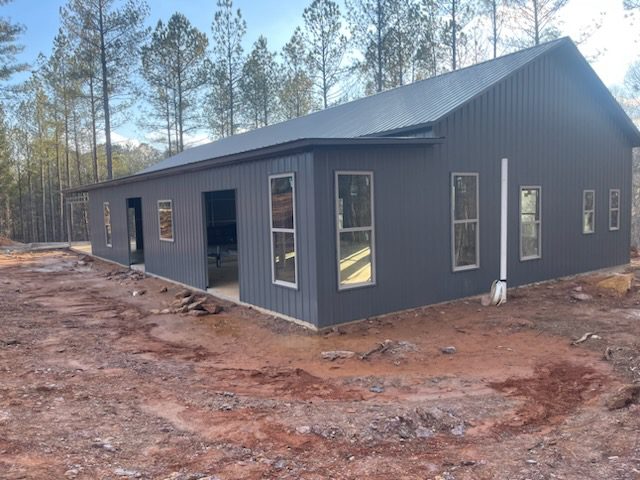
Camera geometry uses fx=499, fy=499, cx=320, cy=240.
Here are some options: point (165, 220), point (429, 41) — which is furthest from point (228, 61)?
point (165, 220)

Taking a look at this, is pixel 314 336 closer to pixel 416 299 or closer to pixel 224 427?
pixel 416 299

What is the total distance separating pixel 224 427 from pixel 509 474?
2132mm

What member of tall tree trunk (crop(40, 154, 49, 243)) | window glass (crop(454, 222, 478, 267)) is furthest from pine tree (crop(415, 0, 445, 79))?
tall tree trunk (crop(40, 154, 49, 243))

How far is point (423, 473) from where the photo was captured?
3.17 metres

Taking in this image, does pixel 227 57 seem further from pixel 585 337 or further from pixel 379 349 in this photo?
pixel 585 337

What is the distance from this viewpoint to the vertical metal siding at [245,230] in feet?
23.4

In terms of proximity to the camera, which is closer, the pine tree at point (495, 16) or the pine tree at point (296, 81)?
the pine tree at point (495, 16)

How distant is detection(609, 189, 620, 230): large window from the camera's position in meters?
12.2

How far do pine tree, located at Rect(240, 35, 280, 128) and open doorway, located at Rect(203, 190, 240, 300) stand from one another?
34.0 feet

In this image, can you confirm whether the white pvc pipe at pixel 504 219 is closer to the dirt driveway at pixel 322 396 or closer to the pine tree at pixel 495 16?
the dirt driveway at pixel 322 396

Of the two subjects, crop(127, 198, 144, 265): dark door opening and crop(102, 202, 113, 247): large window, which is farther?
crop(127, 198, 144, 265): dark door opening

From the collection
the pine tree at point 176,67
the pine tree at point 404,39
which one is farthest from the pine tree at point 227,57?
the pine tree at point 404,39

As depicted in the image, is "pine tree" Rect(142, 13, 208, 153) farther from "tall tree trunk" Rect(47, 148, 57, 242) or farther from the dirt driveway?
the dirt driveway

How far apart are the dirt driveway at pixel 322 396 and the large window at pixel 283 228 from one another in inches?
30.2
